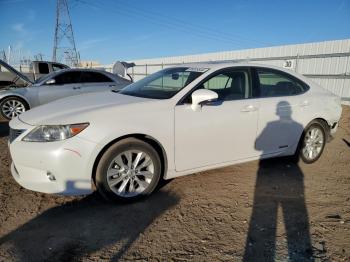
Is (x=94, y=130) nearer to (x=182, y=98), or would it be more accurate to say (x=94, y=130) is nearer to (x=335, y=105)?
(x=182, y=98)

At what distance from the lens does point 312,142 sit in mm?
5074

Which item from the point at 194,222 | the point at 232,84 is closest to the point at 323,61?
the point at 232,84

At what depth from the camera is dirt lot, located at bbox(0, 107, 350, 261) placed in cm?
274

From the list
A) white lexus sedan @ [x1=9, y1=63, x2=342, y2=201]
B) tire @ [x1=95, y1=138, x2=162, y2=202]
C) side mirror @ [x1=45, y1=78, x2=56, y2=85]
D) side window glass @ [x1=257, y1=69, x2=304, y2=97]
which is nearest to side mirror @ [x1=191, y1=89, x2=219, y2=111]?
white lexus sedan @ [x1=9, y1=63, x2=342, y2=201]

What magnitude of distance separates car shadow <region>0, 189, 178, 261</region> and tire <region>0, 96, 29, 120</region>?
6.09 meters

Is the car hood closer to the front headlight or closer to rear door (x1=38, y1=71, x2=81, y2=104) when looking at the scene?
the front headlight

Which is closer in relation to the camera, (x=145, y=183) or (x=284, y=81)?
(x=145, y=183)

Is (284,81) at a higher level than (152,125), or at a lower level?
higher

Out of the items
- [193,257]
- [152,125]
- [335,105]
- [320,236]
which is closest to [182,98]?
[152,125]

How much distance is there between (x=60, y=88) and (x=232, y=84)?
18.9ft

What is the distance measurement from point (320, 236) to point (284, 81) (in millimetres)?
2487

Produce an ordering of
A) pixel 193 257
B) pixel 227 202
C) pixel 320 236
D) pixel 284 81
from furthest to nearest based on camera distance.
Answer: pixel 284 81
pixel 227 202
pixel 320 236
pixel 193 257

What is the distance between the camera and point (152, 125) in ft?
11.5

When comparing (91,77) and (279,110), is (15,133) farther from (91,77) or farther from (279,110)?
(91,77)
